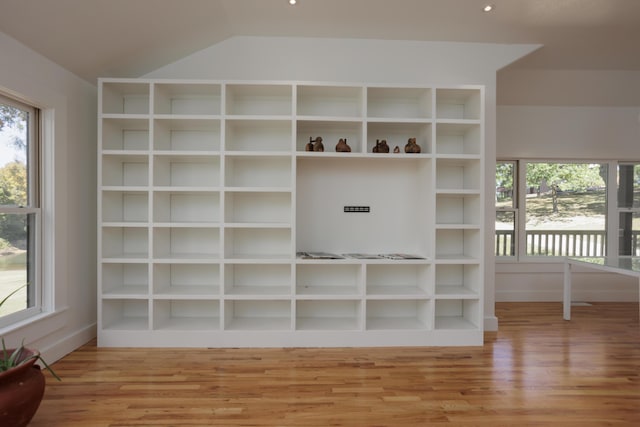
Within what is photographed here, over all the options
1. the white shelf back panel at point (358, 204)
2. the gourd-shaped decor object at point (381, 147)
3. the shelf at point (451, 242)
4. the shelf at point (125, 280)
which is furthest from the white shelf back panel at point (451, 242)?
the shelf at point (125, 280)

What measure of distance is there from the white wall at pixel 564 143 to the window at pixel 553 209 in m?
0.21

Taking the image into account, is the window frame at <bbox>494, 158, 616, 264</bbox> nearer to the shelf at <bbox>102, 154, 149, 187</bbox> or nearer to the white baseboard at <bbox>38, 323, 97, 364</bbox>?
the shelf at <bbox>102, 154, 149, 187</bbox>

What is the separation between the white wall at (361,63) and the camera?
3768mm

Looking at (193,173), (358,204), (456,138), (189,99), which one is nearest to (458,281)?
(358,204)

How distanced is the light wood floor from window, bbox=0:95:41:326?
2.02 feet

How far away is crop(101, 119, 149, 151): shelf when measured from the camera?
3.49 meters

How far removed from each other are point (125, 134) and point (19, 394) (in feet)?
8.09

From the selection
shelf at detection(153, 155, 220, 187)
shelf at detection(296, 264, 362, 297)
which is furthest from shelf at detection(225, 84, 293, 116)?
shelf at detection(296, 264, 362, 297)

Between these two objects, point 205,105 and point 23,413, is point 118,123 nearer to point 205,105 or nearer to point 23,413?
point 205,105

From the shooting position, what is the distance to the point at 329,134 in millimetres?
3836

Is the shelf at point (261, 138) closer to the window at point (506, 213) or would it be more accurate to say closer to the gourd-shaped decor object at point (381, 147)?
the gourd-shaped decor object at point (381, 147)

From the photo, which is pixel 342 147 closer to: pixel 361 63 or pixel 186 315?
pixel 361 63

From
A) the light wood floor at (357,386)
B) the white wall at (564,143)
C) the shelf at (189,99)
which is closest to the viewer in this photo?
the light wood floor at (357,386)

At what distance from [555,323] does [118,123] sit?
479 centimetres
